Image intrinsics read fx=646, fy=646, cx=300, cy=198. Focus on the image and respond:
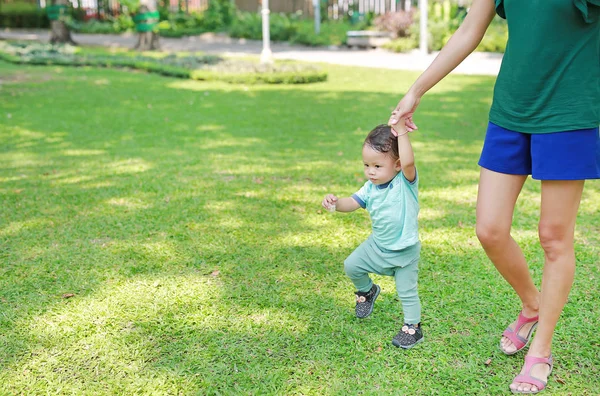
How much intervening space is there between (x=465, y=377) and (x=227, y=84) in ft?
35.0

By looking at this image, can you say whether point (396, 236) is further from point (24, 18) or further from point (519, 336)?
point (24, 18)

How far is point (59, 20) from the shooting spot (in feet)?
70.4

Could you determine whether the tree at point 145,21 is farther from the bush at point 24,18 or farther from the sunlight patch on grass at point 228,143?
the bush at point 24,18

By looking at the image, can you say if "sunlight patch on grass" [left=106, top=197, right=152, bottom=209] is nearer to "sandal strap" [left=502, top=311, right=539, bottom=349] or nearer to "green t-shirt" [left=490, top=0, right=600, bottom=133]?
"sandal strap" [left=502, top=311, right=539, bottom=349]

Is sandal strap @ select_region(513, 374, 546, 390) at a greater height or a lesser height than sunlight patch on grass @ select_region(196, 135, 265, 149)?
A: lesser

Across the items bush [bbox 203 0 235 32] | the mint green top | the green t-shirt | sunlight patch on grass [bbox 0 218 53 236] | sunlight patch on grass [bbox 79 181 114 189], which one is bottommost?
sunlight patch on grass [bbox 0 218 53 236]

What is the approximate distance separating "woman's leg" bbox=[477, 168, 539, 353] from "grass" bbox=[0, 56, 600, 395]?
0.45 metres

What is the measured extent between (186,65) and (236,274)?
11627mm

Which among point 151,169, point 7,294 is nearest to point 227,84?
point 151,169

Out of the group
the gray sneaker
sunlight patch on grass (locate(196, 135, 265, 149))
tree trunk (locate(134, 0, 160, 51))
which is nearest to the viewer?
the gray sneaker

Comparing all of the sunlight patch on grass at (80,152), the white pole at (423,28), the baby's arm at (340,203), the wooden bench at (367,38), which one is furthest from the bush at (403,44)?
the baby's arm at (340,203)

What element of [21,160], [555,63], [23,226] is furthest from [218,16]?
[555,63]

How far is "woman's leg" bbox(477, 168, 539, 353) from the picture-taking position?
258 cm

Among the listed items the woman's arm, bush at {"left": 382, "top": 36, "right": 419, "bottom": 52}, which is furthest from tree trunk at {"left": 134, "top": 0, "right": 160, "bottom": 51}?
the woman's arm
